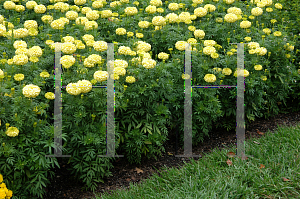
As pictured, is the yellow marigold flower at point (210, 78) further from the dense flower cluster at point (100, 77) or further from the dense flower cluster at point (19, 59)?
the dense flower cluster at point (19, 59)

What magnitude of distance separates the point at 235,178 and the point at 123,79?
1.75 metres

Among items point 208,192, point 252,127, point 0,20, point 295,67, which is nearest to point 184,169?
point 208,192

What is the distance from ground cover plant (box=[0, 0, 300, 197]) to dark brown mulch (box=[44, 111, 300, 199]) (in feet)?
0.43

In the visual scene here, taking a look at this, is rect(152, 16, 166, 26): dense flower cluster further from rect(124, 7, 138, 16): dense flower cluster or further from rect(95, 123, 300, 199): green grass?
rect(95, 123, 300, 199): green grass

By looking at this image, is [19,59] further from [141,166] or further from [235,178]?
[235,178]

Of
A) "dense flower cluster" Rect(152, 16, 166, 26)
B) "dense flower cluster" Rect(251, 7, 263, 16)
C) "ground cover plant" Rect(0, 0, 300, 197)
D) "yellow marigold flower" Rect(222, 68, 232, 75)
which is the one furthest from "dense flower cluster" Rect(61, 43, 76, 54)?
"dense flower cluster" Rect(251, 7, 263, 16)

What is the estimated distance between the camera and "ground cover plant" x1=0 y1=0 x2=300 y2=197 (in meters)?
3.54

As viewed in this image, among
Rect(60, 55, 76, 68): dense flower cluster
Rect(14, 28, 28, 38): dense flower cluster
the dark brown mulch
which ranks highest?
Rect(14, 28, 28, 38): dense flower cluster

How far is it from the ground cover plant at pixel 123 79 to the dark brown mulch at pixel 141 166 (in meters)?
0.13

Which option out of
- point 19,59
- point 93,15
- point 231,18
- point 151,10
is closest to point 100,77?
→ point 19,59

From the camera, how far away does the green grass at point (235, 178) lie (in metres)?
3.47

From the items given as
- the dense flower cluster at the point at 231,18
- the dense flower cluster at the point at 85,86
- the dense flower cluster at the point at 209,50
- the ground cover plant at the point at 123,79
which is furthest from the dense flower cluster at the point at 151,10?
the dense flower cluster at the point at 85,86

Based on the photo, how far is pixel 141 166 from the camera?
178 inches

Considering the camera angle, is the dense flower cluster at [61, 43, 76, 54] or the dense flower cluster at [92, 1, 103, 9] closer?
the dense flower cluster at [61, 43, 76, 54]
